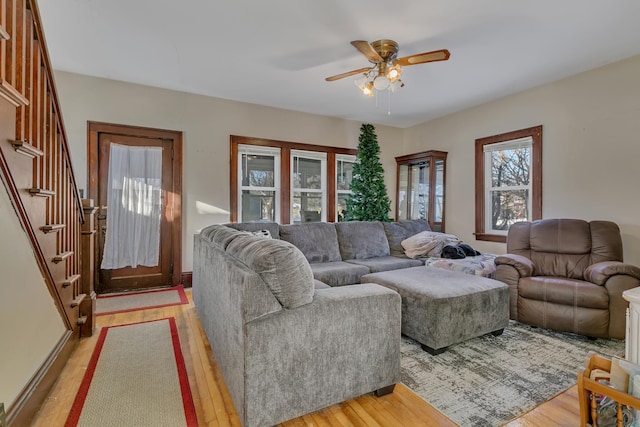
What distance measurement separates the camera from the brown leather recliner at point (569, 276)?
8.41ft

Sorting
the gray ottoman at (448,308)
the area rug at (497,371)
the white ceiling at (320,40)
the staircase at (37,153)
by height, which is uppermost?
the white ceiling at (320,40)

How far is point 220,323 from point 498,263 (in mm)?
2771

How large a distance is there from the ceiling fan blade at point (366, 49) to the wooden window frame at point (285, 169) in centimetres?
238

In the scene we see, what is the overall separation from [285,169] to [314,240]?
164 centimetres

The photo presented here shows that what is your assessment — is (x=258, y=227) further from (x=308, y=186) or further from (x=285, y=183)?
(x=308, y=186)

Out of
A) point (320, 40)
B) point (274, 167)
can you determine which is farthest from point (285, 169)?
point (320, 40)

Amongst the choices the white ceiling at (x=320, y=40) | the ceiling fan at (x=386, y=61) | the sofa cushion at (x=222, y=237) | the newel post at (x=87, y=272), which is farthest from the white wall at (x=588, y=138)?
the newel post at (x=87, y=272)

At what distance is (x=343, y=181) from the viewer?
559 cm

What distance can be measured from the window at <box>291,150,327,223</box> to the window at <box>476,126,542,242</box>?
2486mm

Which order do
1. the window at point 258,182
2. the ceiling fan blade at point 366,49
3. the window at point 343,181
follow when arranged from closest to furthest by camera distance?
the ceiling fan blade at point 366,49 → the window at point 258,182 → the window at point 343,181

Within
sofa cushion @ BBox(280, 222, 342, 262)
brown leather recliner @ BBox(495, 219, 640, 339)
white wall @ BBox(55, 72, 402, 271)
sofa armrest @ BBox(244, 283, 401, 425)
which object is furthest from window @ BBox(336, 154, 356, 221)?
sofa armrest @ BBox(244, 283, 401, 425)

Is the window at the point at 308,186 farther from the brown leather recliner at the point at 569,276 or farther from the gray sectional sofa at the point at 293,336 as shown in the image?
the gray sectional sofa at the point at 293,336

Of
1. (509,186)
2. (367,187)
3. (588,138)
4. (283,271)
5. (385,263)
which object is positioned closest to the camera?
(283,271)

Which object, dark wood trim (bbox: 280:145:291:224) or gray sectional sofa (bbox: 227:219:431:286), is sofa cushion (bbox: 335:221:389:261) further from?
dark wood trim (bbox: 280:145:291:224)
